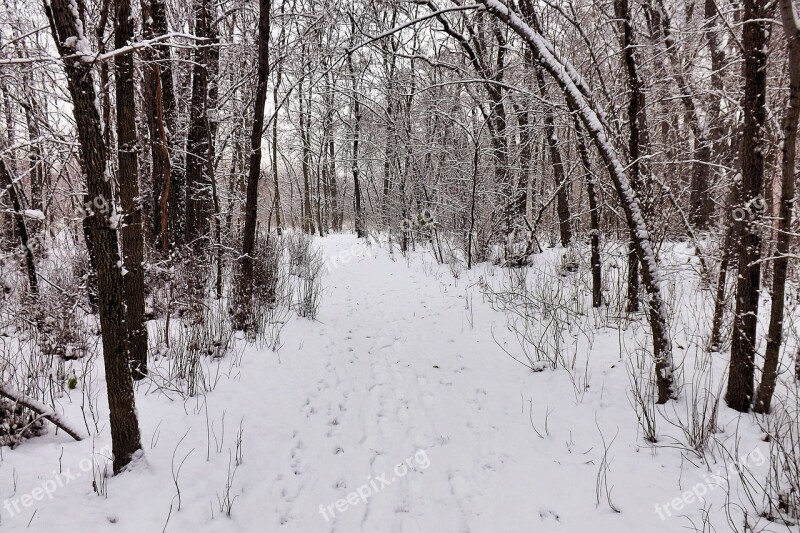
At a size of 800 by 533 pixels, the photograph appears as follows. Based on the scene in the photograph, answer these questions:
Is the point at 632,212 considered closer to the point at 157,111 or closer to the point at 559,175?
the point at 559,175

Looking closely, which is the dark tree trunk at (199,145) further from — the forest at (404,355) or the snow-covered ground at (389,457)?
the snow-covered ground at (389,457)

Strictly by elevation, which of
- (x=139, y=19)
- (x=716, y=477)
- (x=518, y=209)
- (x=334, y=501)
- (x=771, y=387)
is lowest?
(x=334, y=501)

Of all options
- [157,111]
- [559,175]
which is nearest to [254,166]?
[157,111]

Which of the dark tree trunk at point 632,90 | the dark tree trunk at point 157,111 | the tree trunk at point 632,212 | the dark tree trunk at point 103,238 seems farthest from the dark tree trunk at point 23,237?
the dark tree trunk at point 632,90

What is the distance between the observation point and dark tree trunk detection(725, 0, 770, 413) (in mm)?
2625

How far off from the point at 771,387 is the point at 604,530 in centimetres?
164

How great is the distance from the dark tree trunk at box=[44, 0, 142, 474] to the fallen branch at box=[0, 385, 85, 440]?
17.7 inches

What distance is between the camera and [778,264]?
250 centimetres

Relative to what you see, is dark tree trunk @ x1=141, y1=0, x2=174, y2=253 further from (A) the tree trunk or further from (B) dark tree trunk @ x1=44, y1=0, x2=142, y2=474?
(A) the tree trunk

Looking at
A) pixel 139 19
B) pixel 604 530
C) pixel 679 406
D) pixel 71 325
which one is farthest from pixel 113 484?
pixel 139 19

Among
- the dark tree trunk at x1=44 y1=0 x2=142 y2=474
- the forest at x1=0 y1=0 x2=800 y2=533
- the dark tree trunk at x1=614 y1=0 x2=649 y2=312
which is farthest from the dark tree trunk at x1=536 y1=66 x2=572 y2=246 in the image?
the dark tree trunk at x1=44 y1=0 x2=142 y2=474

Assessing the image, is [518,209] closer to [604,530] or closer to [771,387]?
[771,387]

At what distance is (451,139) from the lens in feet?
36.1

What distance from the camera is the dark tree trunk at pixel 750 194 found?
262 centimetres
